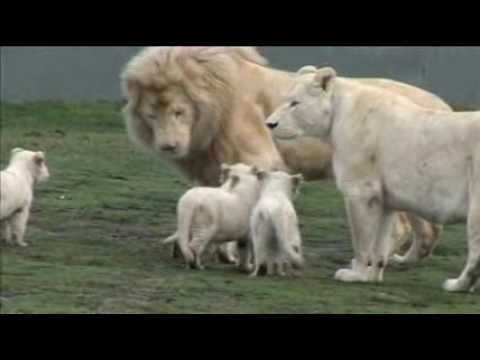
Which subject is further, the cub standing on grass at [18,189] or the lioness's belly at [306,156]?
the lioness's belly at [306,156]

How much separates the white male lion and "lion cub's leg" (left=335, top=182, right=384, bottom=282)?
4.44 feet

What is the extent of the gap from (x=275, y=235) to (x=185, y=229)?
639 mm

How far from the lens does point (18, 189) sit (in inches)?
436

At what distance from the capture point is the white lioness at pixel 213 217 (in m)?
10.6

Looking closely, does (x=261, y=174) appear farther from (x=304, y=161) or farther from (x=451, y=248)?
(x=451, y=248)

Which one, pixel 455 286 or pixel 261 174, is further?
pixel 261 174

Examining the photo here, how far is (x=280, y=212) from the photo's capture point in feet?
34.0

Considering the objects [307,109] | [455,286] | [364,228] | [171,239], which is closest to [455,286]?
[455,286]

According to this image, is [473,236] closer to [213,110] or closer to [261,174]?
[261,174]

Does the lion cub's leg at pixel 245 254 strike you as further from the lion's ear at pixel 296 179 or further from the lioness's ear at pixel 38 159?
the lioness's ear at pixel 38 159

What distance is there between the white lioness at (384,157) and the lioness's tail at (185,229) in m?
0.77

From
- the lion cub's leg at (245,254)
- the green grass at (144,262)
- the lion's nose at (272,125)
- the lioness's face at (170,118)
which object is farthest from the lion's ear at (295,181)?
the lioness's face at (170,118)

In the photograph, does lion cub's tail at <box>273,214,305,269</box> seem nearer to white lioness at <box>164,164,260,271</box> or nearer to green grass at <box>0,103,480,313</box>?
green grass at <box>0,103,480,313</box>

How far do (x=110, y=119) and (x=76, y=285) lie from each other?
11.3 m
